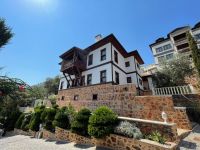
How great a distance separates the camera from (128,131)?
5.60 metres

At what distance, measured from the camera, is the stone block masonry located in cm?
729

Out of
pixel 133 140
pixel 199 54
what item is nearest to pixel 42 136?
pixel 133 140

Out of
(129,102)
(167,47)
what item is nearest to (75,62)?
(129,102)

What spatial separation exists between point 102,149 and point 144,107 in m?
4.13

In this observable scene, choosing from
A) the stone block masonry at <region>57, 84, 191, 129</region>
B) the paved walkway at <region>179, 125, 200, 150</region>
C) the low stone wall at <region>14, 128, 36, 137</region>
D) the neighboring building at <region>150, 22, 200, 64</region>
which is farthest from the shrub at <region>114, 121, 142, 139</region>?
the neighboring building at <region>150, 22, 200, 64</region>

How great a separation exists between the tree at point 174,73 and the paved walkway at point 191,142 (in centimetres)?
855

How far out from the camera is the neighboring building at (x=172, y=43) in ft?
79.8

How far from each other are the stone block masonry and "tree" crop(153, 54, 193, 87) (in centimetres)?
773

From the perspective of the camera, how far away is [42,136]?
10.1m

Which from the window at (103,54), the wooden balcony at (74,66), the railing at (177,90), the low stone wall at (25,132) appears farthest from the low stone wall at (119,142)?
the window at (103,54)

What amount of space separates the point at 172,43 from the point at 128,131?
2716 cm

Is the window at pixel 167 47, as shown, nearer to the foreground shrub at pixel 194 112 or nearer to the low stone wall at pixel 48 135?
the foreground shrub at pixel 194 112

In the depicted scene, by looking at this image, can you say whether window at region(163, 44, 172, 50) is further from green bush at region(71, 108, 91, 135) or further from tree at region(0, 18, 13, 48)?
tree at region(0, 18, 13, 48)

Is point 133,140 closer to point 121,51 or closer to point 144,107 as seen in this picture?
point 144,107
